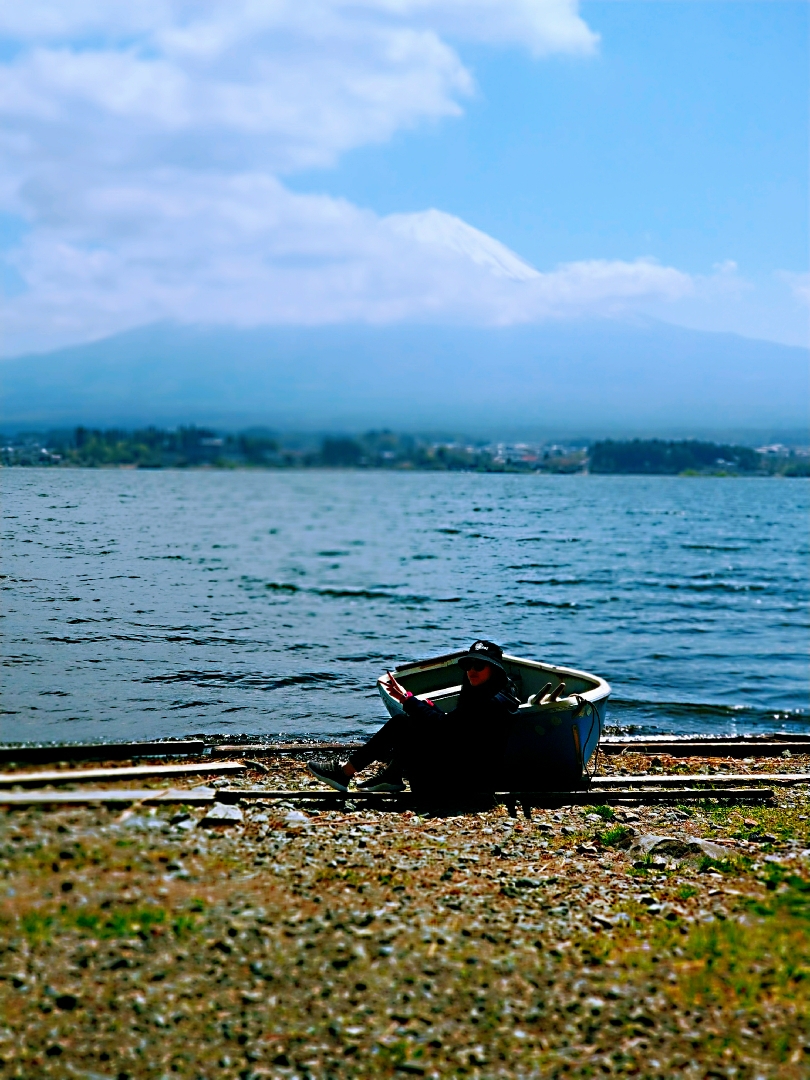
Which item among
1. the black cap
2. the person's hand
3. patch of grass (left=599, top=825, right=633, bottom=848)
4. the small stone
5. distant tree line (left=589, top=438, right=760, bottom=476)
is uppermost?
distant tree line (left=589, top=438, right=760, bottom=476)

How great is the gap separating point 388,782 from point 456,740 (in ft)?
3.27

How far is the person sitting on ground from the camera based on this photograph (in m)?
10.9

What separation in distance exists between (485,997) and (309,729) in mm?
10229

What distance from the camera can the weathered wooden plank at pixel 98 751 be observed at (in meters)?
10.1

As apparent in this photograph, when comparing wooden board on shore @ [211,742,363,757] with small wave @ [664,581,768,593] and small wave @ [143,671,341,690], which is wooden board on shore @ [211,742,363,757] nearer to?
small wave @ [143,671,341,690]

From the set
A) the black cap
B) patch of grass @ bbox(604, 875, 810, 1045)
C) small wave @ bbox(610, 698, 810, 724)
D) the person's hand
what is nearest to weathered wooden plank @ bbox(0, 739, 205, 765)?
the person's hand

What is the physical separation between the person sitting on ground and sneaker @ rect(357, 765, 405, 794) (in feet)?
0.80

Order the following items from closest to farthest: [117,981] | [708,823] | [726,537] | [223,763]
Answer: [117,981] → [708,823] → [223,763] → [726,537]

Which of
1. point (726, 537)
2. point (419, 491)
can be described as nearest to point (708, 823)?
point (726, 537)

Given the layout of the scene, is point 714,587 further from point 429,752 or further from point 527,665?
point 429,752

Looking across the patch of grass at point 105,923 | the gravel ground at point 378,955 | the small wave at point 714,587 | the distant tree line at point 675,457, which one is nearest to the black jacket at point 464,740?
the gravel ground at point 378,955

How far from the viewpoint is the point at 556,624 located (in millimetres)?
31906

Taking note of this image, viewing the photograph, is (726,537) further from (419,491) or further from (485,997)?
(485,997)

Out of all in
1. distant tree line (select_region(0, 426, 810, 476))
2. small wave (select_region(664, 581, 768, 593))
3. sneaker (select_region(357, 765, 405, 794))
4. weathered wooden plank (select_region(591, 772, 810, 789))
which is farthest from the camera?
small wave (select_region(664, 581, 768, 593))
